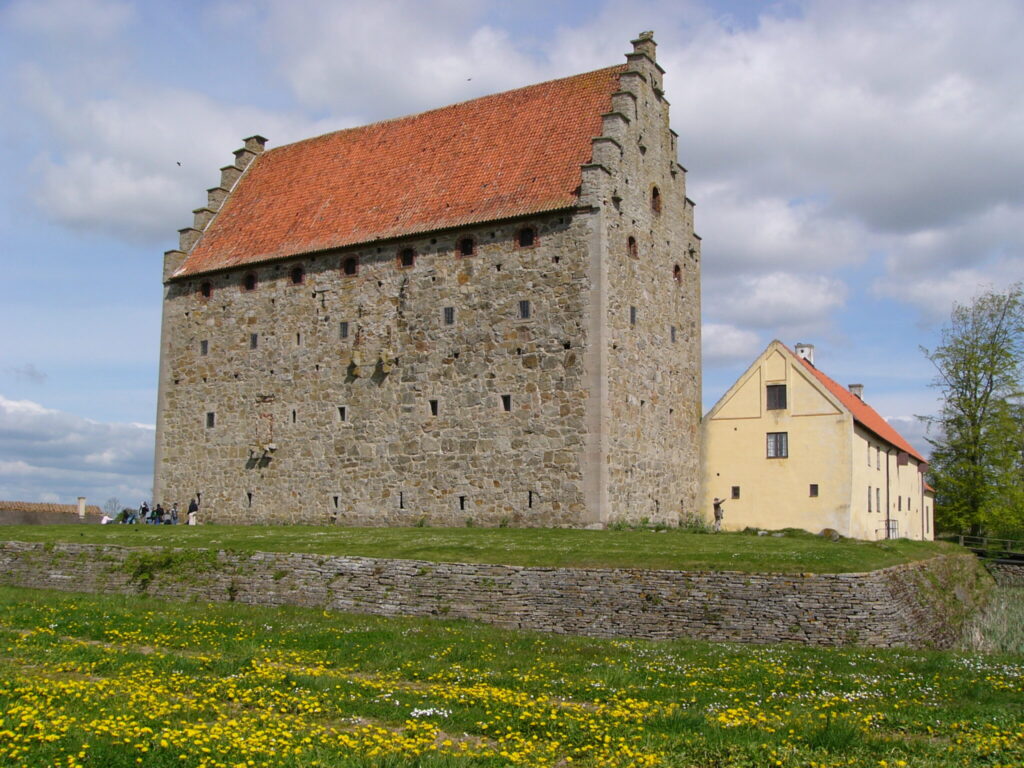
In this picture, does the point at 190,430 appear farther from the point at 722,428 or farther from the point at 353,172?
the point at 722,428

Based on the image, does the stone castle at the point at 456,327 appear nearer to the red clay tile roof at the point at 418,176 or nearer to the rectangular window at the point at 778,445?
the red clay tile roof at the point at 418,176

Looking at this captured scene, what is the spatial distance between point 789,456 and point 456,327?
43.9 feet

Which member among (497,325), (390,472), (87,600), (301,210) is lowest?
(87,600)

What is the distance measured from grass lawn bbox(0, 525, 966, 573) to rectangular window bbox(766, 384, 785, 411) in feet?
16.3

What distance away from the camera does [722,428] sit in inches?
1446

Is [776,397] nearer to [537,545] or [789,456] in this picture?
[789,456]

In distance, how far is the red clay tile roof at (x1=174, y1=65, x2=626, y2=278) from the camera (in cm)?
3322

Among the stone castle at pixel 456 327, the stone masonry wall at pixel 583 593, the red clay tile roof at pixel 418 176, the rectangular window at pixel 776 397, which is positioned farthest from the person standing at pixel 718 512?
the red clay tile roof at pixel 418 176

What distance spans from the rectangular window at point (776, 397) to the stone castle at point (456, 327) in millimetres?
3207

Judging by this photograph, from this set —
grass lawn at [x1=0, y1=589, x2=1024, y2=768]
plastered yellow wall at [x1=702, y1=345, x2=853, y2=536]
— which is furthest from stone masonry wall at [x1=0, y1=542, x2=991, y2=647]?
plastered yellow wall at [x1=702, y1=345, x2=853, y2=536]

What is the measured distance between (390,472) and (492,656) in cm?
1973

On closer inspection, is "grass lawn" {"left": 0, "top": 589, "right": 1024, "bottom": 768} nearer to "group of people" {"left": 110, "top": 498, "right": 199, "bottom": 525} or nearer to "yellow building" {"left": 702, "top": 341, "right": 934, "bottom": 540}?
"yellow building" {"left": 702, "top": 341, "right": 934, "bottom": 540}

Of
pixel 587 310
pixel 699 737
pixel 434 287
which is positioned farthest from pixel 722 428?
pixel 699 737

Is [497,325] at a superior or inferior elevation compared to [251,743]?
superior
